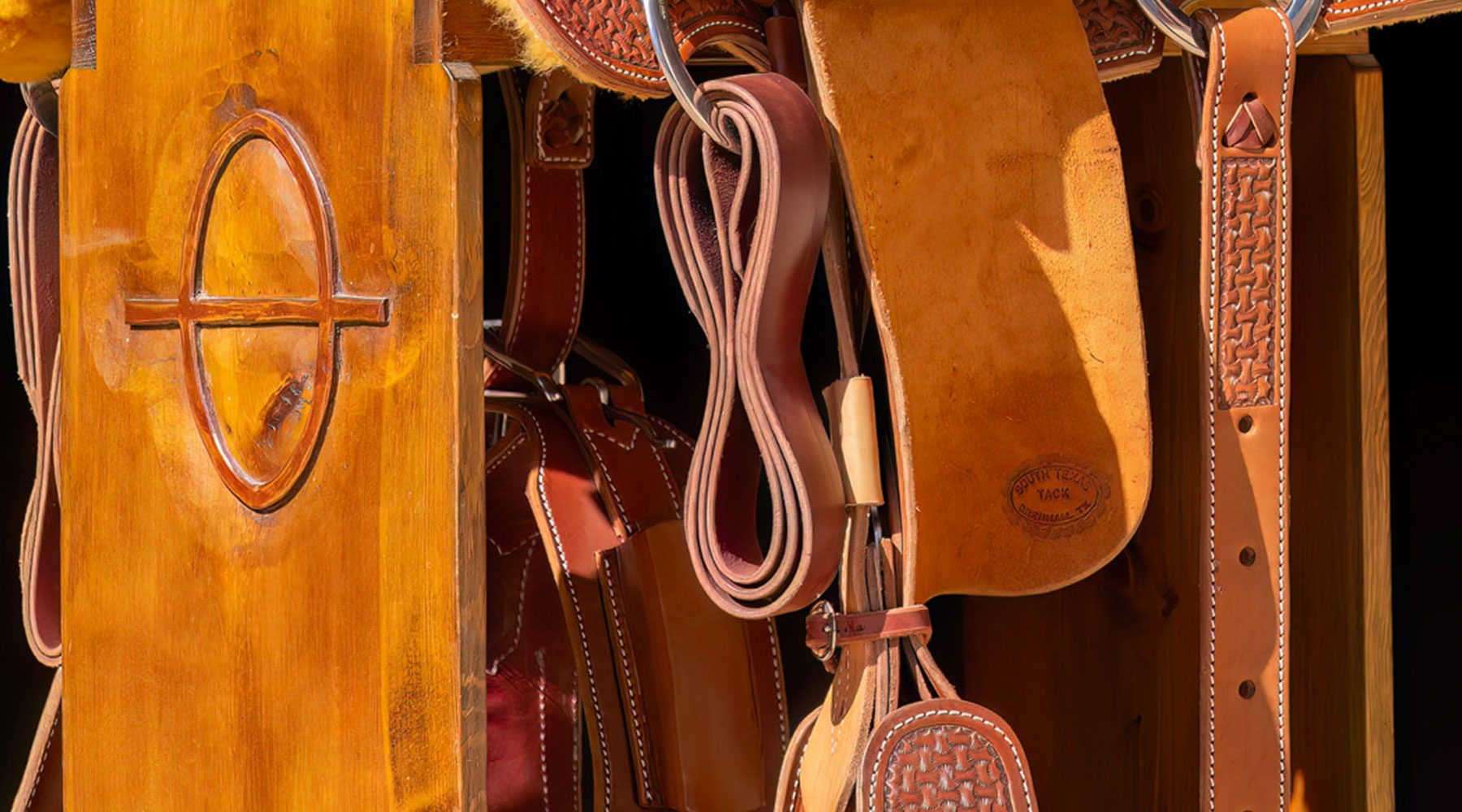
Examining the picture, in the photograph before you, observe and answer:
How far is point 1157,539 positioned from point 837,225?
0.45 meters

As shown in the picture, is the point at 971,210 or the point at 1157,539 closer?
the point at 971,210

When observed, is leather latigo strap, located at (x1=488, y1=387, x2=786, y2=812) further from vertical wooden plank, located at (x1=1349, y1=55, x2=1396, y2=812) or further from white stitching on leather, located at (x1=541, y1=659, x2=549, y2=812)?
vertical wooden plank, located at (x1=1349, y1=55, x2=1396, y2=812)

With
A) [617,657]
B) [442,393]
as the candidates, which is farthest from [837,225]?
[617,657]

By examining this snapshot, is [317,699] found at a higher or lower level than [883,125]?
lower

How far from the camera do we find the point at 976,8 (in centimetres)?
88

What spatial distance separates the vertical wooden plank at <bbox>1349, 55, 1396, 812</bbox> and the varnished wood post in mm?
634

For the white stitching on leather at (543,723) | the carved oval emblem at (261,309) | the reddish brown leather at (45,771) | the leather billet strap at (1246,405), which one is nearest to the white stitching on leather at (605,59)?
the carved oval emblem at (261,309)

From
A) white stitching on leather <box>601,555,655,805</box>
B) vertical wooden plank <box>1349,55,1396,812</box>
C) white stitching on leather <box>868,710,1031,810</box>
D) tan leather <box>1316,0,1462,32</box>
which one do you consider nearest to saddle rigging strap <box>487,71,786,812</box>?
white stitching on leather <box>601,555,655,805</box>

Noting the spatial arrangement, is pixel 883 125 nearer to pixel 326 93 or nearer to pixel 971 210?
pixel 971 210

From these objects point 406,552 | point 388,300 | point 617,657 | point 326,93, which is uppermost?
point 326,93

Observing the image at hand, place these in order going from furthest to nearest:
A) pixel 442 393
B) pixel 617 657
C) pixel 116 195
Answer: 1. pixel 617 657
2. pixel 116 195
3. pixel 442 393

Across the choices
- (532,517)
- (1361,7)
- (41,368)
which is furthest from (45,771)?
(1361,7)

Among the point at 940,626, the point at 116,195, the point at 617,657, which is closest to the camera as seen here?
the point at 116,195

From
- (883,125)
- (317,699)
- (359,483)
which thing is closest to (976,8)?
(883,125)
